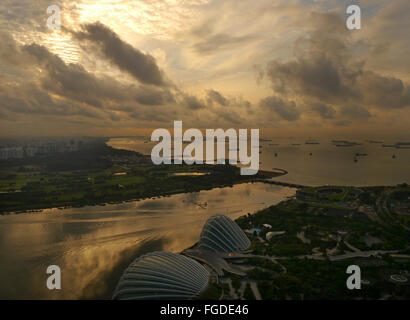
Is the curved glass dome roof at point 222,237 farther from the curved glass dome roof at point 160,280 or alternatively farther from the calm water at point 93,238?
the curved glass dome roof at point 160,280

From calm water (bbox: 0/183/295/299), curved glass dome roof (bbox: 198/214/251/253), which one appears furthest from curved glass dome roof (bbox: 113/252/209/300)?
curved glass dome roof (bbox: 198/214/251/253)

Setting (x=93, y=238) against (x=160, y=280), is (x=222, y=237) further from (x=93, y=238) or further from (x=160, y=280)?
(x=93, y=238)

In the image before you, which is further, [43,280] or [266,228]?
[266,228]

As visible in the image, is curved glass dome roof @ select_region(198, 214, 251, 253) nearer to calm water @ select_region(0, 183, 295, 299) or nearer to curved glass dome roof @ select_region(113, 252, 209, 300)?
calm water @ select_region(0, 183, 295, 299)

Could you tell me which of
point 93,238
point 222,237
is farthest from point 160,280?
point 93,238

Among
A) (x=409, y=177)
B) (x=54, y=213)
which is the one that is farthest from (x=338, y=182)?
(x=54, y=213)

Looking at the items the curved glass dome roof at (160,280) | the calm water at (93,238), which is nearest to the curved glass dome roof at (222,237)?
the calm water at (93,238)
